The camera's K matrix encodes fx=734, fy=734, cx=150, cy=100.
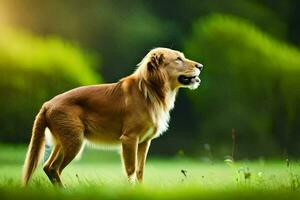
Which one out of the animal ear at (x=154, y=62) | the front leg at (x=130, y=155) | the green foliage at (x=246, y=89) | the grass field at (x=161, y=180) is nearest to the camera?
the grass field at (x=161, y=180)

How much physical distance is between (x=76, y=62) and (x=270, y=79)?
4.01 feet

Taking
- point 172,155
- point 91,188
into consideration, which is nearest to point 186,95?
point 172,155

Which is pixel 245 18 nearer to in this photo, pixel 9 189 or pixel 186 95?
pixel 186 95

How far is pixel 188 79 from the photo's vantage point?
3924 mm

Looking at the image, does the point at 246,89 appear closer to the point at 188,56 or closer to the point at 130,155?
the point at 188,56

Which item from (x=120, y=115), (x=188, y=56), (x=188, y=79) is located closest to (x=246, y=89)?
(x=188, y=56)

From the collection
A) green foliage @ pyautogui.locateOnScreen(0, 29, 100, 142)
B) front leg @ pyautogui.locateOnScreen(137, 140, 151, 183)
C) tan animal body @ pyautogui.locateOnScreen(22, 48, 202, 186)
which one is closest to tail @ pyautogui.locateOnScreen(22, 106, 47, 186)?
tan animal body @ pyautogui.locateOnScreen(22, 48, 202, 186)

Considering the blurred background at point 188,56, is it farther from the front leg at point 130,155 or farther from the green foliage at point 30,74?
the front leg at point 130,155

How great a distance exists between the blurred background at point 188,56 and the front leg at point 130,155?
2.14 ft

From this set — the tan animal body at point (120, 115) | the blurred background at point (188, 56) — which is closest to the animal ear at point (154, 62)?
the tan animal body at point (120, 115)

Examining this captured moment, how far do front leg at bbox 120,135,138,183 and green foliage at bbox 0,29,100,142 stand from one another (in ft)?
2.29

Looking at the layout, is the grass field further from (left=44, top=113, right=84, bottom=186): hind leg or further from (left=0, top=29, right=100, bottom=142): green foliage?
(left=0, top=29, right=100, bottom=142): green foliage

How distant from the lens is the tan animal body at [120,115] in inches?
150

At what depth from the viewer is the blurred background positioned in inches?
171
